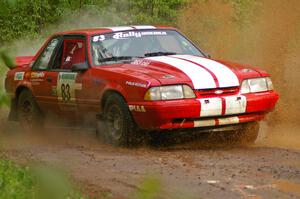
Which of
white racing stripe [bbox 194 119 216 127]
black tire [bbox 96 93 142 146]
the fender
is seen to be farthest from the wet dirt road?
the fender

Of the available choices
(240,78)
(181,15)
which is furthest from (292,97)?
(181,15)

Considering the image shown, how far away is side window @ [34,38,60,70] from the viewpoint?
29.1ft

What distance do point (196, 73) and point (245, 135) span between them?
107 cm

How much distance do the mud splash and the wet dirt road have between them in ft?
6.66

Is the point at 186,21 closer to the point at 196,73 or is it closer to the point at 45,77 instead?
the point at 45,77

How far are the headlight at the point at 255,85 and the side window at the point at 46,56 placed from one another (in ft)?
9.56

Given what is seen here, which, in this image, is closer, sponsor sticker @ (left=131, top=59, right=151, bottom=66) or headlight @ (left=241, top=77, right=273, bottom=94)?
headlight @ (left=241, top=77, right=273, bottom=94)

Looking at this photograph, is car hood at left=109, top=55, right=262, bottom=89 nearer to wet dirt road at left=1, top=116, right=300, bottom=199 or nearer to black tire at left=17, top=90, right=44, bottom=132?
wet dirt road at left=1, top=116, right=300, bottom=199

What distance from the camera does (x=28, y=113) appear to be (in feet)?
30.7

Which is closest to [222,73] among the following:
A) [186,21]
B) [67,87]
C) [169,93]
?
[169,93]

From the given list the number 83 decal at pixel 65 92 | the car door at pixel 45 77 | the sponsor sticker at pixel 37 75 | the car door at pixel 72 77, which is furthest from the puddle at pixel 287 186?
the sponsor sticker at pixel 37 75

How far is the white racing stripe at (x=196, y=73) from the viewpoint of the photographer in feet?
22.6

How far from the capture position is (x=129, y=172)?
5527 mm

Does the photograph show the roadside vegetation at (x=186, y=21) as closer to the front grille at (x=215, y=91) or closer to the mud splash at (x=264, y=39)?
the mud splash at (x=264, y=39)
